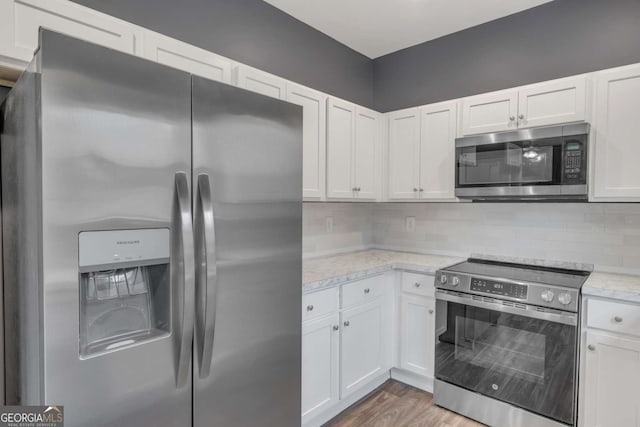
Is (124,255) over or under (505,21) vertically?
under

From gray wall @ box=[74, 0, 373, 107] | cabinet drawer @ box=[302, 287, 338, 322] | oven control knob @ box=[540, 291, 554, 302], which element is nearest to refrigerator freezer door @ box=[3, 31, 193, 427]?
cabinet drawer @ box=[302, 287, 338, 322]

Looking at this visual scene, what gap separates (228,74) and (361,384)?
2157 millimetres

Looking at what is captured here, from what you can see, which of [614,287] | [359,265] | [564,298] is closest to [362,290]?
[359,265]

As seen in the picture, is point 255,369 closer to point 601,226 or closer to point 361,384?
point 361,384

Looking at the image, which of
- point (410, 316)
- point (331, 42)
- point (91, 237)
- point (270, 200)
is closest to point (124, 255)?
point (91, 237)

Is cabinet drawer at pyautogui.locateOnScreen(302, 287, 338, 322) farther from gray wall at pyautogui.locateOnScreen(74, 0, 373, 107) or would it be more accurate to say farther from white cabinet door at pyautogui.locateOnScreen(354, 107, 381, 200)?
gray wall at pyautogui.locateOnScreen(74, 0, 373, 107)

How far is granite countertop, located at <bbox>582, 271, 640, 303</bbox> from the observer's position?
183 cm

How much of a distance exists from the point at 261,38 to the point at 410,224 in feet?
6.52

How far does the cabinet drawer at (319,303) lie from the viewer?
203cm

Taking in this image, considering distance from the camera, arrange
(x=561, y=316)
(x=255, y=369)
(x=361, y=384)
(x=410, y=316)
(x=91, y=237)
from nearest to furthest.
Answer: (x=91, y=237) → (x=255, y=369) → (x=561, y=316) → (x=361, y=384) → (x=410, y=316)

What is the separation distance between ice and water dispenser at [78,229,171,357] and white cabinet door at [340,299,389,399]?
4.40 feet

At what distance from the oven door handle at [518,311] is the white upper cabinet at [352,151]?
98 centimetres

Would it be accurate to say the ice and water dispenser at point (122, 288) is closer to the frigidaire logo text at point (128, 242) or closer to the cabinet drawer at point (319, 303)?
the frigidaire logo text at point (128, 242)

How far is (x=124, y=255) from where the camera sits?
1077mm
